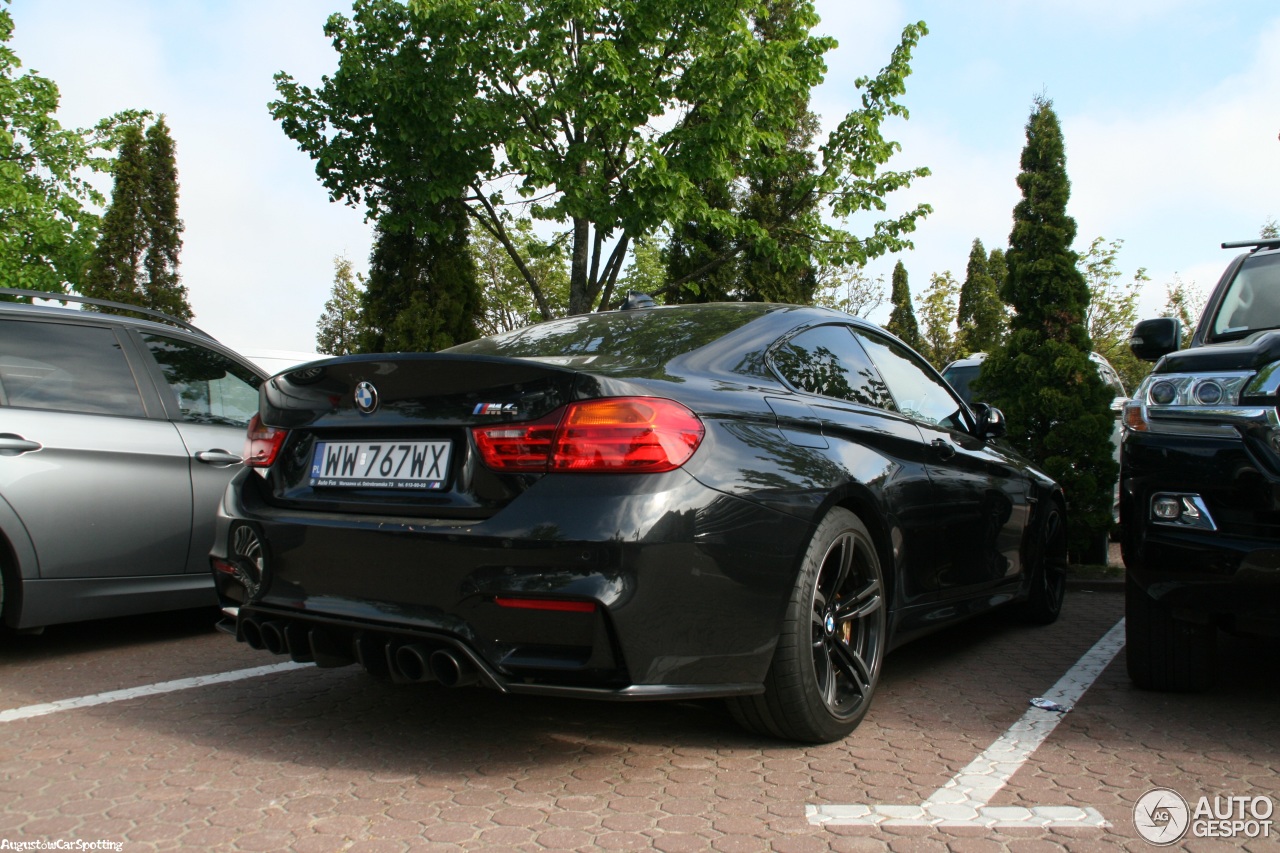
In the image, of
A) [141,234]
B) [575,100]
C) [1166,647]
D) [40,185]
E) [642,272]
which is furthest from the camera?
[642,272]

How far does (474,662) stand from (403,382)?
0.86 meters

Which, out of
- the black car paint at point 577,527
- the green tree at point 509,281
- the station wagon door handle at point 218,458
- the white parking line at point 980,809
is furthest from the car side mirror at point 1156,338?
the green tree at point 509,281

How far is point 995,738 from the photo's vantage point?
343cm

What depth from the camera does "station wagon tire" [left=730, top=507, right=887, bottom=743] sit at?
308cm

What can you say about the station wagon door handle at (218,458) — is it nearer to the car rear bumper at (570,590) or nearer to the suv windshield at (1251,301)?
the car rear bumper at (570,590)

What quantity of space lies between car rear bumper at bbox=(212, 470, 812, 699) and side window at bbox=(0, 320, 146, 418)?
2.19m

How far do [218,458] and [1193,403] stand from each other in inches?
165

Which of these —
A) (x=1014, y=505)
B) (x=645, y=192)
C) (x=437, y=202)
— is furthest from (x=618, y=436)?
(x=437, y=202)

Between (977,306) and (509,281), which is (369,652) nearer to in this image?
(509,281)

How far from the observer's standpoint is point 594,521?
2.66 m

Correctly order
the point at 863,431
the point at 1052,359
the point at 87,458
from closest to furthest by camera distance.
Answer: the point at 863,431 → the point at 87,458 → the point at 1052,359

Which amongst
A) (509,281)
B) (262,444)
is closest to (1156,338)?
(262,444)

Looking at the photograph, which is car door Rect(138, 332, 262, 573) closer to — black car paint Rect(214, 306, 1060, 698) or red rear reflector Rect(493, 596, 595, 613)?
black car paint Rect(214, 306, 1060, 698)

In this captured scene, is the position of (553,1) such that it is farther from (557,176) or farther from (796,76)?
(796,76)
